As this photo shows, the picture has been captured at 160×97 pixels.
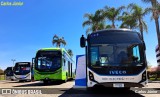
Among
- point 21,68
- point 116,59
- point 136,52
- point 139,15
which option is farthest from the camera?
point 139,15

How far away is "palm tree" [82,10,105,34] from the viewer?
188 ft

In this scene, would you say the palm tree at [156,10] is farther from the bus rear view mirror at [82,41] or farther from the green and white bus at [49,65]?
the bus rear view mirror at [82,41]

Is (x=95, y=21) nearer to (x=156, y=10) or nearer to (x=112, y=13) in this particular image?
(x=112, y=13)

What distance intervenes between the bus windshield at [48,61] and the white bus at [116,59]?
12008 millimetres

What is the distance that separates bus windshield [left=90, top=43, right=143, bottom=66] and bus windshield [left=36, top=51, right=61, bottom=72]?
12387 mm

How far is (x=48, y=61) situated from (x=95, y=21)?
3135 centimetres

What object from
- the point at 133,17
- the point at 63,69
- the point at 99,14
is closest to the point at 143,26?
the point at 133,17

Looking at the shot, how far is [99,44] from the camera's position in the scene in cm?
1550

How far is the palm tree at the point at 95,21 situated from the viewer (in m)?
57.4

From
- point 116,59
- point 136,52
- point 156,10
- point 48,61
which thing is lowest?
point 116,59

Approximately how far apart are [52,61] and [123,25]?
30136 mm

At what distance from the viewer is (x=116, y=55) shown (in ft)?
49.8

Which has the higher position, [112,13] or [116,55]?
[112,13]

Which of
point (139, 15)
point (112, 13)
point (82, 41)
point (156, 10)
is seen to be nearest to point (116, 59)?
point (82, 41)
